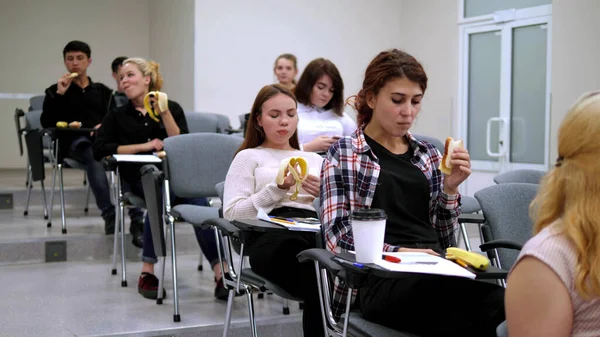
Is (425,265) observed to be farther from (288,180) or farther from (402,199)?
(288,180)

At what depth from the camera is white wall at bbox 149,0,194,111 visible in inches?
330

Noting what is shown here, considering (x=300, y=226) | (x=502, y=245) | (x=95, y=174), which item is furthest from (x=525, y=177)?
(x=95, y=174)

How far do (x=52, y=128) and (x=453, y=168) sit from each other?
3953 millimetres

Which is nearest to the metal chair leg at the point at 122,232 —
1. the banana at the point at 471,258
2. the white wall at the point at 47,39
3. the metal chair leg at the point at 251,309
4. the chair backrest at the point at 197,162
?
the chair backrest at the point at 197,162

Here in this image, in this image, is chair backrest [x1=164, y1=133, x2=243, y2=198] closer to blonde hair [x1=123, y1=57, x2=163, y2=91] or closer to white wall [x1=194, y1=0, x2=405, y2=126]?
blonde hair [x1=123, y1=57, x2=163, y2=91]

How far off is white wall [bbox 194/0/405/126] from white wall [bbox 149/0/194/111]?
19cm

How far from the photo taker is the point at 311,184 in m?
2.98

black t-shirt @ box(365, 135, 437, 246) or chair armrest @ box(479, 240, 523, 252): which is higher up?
black t-shirt @ box(365, 135, 437, 246)

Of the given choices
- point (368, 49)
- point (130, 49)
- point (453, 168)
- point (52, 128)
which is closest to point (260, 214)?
point (453, 168)

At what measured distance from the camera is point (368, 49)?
907 cm

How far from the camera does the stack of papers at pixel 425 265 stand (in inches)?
69.7

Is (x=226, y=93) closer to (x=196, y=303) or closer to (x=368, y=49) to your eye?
(x=368, y=49)

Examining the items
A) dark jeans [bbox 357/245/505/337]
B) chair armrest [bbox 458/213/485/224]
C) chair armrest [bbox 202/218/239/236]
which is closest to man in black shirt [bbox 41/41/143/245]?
chair armrest [bbox 202/218/239/236]

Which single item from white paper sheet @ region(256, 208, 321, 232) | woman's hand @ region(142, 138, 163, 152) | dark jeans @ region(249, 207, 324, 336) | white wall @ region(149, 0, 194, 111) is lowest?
dark jeans @ region(249, 207, 324, 336)
